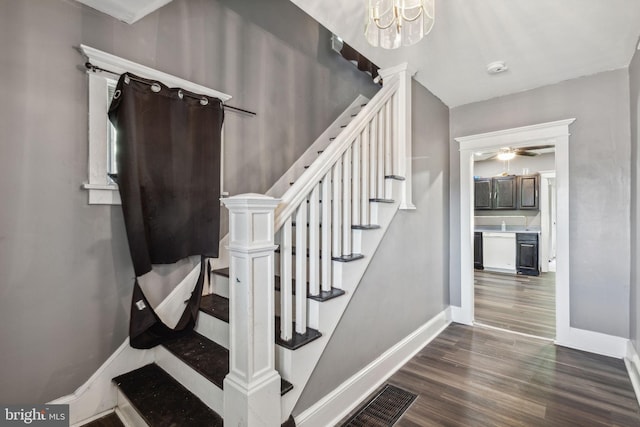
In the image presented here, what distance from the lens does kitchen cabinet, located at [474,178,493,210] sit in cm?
694

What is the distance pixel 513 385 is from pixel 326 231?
1.79 m

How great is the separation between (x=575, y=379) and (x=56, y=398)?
3402mm

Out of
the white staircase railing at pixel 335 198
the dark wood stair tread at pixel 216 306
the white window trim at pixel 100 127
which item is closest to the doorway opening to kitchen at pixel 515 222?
the white staircase railing at pixel 335 198

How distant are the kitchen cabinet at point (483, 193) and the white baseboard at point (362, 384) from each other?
512 cm

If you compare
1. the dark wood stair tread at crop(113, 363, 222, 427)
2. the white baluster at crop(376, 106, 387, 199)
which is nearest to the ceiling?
the white baluster at crop(376, 106, 387, 199)

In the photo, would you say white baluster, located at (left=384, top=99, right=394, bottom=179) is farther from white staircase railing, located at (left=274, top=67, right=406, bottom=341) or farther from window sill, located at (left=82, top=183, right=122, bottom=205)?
window sill, located at (left=82, top=183, right=122, bottom=205)

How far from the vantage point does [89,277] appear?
1730 millimetres

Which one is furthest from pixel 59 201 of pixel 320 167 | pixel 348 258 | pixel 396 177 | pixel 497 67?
pixel 497 67

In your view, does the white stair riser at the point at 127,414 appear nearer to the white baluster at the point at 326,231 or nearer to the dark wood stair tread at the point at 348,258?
the white baluster at the point at 326,231

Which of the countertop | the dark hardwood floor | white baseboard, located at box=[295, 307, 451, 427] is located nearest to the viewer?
white baseboard, located at box=[295, 307, 451, 427]

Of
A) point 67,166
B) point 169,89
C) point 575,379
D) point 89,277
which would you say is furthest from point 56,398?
point 575,379

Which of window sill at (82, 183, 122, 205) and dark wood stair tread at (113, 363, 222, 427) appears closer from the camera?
dark wood stair tread at (113, 363, 222, 427)

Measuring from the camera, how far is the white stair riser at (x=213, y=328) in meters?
1.85

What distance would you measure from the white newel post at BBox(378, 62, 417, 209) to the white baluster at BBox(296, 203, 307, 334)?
1181 mm
